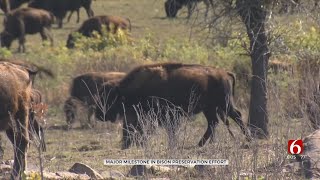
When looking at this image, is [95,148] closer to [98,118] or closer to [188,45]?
[98,118]

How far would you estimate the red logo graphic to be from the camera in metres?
8.75

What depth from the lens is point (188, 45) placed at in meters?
21.8

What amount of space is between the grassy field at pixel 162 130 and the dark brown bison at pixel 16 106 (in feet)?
2.05

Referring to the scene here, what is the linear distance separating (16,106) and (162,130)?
1.97m

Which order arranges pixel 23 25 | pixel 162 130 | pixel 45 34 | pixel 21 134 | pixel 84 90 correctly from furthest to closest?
pixel 45 34
pixel 23 25
pixel 84 90
pixel 162 130
pixel 21 134

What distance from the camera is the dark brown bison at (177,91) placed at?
13.8m

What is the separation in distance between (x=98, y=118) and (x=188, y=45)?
7.05 m

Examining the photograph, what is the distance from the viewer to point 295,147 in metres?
8.93

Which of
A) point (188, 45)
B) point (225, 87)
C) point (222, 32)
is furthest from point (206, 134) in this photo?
point (188, 45)

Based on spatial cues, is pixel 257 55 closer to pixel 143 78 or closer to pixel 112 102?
pixel 143 78

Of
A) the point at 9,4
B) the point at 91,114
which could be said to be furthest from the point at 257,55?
the point at 9,4

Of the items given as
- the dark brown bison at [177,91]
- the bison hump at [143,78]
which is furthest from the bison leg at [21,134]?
the bison hump at [143,78]

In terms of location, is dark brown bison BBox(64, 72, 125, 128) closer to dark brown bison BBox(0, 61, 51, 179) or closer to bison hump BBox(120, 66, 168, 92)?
bison hump BBox(120, 66, 168, 92)

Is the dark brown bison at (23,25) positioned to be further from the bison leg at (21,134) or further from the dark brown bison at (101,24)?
the bison leg at (21,134)
